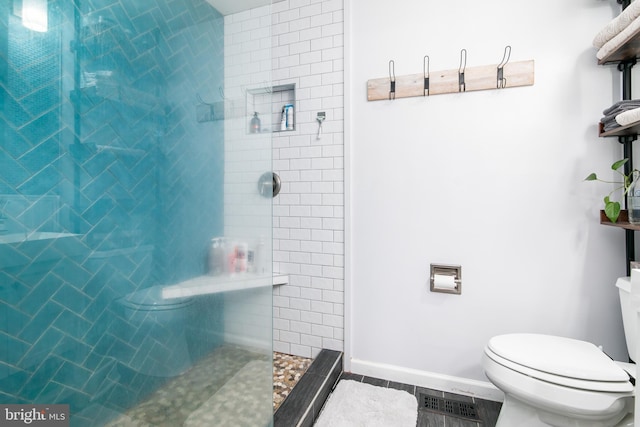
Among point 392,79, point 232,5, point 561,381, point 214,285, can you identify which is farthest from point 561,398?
point 232,5

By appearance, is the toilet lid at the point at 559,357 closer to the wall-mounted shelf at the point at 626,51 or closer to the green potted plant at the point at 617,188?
the green potted plant at the point at 617,188

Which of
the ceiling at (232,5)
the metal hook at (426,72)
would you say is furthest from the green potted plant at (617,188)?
the ceiling at (232,5)

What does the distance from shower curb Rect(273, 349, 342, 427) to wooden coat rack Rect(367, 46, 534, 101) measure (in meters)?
1.74

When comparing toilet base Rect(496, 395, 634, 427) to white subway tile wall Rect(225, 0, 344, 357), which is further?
white subway tile wall Rect(225, 0, 344, 357)

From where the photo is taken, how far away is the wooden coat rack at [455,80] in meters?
1.83

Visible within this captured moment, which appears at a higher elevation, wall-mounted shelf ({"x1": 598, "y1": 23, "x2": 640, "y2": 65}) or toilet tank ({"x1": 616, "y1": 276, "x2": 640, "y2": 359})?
wall-mounted shelf ({"x1": 598, "y1": 23, "x2": 640, "y2": 65})

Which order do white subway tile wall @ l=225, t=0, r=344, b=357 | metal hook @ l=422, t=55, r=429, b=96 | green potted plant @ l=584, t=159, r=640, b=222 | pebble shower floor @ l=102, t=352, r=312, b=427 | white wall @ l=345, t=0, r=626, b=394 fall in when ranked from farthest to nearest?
white subway tile wall @ l=225, t=0, r=344, b=357 < metal hook @ l=422, t=55, r=429, b=96 < white wall @ l=345, t=0, r=626, b=394 < green potted plant @ l=584, t=159, r=640, b=222 < pebble shower floor @ l=102, t=352, r=312, b=427

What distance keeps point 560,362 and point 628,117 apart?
3.50ft

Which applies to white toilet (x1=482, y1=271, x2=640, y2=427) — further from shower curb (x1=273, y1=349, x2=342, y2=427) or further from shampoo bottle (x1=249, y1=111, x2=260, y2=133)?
shampoo bottle (x1=249, y1=111, x2=260, y2=133)

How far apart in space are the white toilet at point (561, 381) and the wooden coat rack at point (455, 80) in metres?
1.18

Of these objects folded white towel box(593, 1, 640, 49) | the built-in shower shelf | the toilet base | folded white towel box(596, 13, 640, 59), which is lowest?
the toilet base

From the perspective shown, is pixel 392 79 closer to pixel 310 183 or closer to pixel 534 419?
pixel 310 183

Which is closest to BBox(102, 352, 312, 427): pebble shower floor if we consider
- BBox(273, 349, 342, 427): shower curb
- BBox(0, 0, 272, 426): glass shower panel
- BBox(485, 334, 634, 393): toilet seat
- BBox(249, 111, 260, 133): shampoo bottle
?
BBox(0, 0, 272, 426): glass shower panel

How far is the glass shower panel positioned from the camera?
68cm
